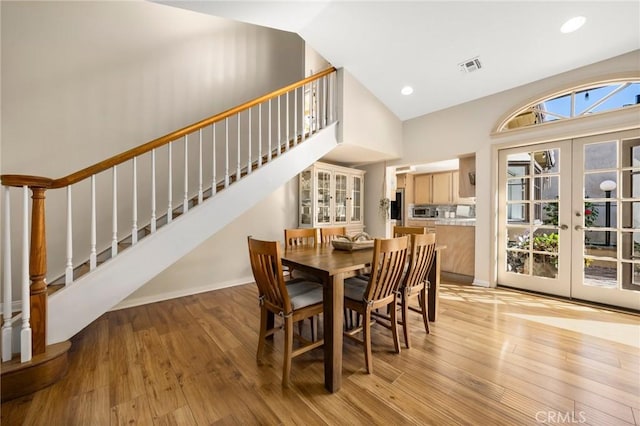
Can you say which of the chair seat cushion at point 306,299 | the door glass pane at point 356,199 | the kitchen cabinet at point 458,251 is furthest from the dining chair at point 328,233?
the kitchen cabinet at point 458,251

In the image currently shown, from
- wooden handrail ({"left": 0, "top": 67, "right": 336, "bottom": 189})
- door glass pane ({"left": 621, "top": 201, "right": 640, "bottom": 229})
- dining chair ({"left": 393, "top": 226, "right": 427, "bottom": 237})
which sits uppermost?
wooden handrail ({"left": 0, "top": 67, "right": 336, "bottom": 189})

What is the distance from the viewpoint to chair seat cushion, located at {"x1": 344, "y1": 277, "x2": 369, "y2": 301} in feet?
6.45

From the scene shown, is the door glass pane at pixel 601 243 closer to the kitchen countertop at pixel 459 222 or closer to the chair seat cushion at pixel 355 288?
the kitchen countertop at pixel 459 222

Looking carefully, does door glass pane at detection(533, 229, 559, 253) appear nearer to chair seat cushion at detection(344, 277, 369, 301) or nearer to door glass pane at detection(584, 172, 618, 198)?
door glass pane at detection(584, 172, 618, 198)

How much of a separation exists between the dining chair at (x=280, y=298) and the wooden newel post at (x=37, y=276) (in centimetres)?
131

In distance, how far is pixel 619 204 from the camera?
2840 millimetres

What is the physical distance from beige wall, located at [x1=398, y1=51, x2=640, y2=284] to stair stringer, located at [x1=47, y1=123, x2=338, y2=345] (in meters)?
2.31

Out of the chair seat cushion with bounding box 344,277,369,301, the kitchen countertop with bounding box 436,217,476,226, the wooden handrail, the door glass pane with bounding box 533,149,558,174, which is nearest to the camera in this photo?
the wooden handrail

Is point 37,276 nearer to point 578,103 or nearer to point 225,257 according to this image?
point 225,257

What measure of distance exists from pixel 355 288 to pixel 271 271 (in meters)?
0.77

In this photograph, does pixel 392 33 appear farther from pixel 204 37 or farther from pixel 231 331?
pixel 231 331

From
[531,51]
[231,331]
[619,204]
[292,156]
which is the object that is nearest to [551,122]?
[531,51]

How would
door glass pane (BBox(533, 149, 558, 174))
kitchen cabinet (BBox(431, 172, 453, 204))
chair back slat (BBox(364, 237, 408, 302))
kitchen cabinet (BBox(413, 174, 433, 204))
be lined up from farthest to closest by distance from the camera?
kitchen cabinet (BBox(413, 174, 433, 204)), kitchen cabinet (BBox(431, 172, 453, 204)), door glass pane (BBox(533, 149, 558, 174)), chair back slat (BBox(364, 237, 408, 302))

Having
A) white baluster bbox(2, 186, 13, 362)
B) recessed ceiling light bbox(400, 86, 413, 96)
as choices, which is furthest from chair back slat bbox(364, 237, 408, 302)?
recessed ceiling light bbox(400, 86, 413, 96)
